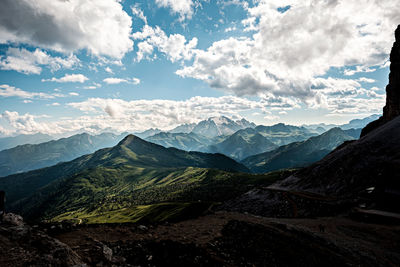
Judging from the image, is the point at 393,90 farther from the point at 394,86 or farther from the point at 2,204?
the point at 2,204

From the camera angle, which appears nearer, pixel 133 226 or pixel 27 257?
pixel 27 257

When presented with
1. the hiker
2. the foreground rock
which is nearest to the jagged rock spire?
the foreground rock

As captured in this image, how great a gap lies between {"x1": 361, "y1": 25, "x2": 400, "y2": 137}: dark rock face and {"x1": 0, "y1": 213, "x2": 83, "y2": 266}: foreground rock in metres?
174

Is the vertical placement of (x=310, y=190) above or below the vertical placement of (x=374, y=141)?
below

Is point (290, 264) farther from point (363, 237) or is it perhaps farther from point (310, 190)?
point (310, 190)

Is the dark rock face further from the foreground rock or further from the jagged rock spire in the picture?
the foreground rock

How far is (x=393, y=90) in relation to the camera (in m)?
138

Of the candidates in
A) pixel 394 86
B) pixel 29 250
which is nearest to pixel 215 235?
pixel 29 250

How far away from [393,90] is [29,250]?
191190mm

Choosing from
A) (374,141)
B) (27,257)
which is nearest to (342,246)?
(27,257)

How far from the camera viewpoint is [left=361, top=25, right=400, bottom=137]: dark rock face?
433 ft

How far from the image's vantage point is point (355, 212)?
4356cm

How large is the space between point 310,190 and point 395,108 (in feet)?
345

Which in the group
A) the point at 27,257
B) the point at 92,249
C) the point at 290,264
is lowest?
the point at 290,264
